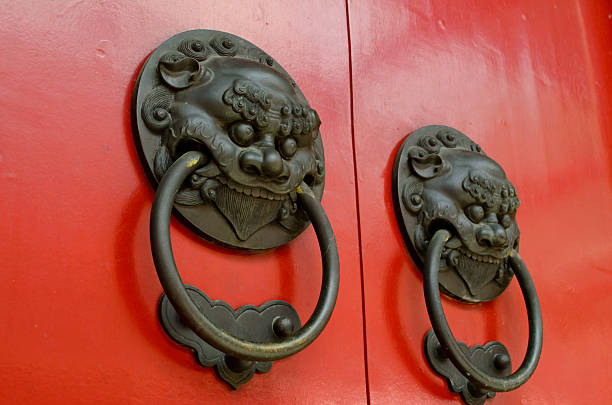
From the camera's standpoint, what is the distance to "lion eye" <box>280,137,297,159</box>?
0.61 metres

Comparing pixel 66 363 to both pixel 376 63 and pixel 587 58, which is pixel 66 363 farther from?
pixel 587 58

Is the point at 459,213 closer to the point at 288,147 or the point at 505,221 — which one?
the point at 505,221

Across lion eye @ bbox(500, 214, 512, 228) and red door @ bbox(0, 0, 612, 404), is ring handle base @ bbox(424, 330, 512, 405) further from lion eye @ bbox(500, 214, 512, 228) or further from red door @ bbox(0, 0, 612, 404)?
lion eye @ bbox(500, 214, 512, 228)

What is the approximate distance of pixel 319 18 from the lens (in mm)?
778

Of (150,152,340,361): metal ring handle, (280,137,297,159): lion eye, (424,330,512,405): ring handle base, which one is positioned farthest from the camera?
(424,330,512,405): ring handle base

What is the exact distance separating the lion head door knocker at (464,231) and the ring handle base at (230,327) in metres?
0.22

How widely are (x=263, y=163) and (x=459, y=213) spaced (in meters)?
0.31

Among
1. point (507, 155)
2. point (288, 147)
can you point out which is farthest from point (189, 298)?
point (507, 155)

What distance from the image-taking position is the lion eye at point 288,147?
0.61 metres

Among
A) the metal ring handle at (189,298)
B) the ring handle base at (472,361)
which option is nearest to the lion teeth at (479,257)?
the ring handle base at (472,361)

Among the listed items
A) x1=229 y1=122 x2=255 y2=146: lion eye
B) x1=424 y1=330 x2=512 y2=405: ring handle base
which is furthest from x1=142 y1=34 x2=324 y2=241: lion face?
x1=424 y1=330 x2=512 y2=405: ring handle base

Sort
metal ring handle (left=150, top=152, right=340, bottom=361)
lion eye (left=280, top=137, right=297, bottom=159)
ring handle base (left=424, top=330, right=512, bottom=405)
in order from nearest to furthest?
metal ring handle (left=150, top=152, right=340, bottom=361)
lion eye (left=280, top=137, right=297, bottom=159)
ring handle base (left=424, top=330, right=512, bottom=405)

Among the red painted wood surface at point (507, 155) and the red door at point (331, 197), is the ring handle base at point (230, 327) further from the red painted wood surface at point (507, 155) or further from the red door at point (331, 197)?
the red painted wood surface at point (507, 155)

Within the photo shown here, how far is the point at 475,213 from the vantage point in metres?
0.77
